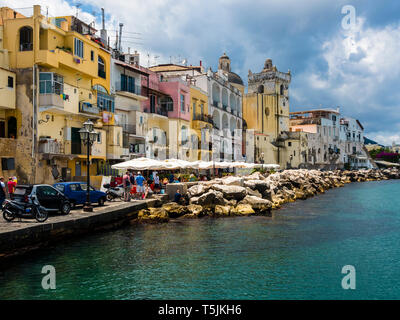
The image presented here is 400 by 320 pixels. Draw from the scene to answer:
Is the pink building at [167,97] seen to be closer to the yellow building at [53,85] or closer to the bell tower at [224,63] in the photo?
the yellow building at [53,85]

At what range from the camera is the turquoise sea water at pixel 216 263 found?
10.5 metres

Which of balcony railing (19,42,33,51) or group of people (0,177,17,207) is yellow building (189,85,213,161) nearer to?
balcony railing (19,42,33,51)

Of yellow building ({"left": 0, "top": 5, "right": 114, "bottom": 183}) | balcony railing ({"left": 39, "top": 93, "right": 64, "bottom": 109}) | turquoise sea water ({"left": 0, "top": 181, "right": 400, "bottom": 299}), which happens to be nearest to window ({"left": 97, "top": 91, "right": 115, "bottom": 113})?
yellow building ({"left": 0, "top": 5, "right": 114, "bottom": 183})

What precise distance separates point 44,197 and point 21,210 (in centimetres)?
204

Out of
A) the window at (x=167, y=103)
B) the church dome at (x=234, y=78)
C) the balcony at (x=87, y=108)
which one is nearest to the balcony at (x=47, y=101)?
the balcony at (x=87, y=108)

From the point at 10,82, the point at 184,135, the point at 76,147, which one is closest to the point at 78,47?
the point at 10,82

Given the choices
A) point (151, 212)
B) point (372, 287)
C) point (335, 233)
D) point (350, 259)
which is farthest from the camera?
point (151, 212)

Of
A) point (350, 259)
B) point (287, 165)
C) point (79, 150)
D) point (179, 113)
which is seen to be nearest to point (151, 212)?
point (79, 150)

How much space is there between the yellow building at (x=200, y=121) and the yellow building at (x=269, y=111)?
1888 cm

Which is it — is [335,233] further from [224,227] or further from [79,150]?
[79,150]

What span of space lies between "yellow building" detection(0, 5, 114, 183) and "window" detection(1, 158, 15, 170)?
4.32ft

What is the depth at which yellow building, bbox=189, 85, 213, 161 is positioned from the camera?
1730 inches

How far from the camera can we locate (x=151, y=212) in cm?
2145

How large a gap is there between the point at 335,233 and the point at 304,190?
811 inches
